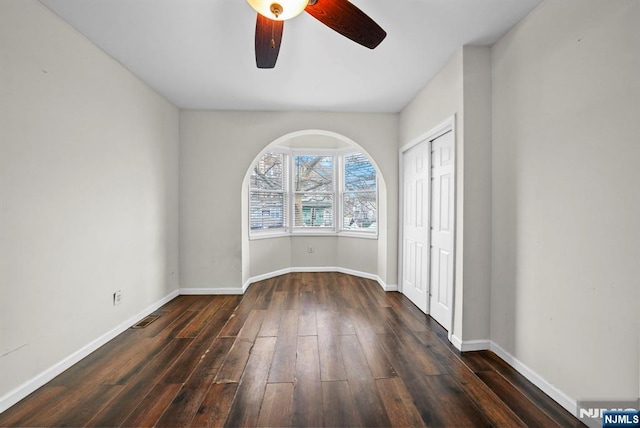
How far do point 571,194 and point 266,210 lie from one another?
3.91 meters

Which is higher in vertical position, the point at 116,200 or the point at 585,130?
the point at 585,130

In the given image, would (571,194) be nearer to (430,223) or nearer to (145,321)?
(430,223)

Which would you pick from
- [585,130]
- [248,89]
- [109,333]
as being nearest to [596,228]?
[585,130]

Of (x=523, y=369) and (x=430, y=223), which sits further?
(x=430, y=223)

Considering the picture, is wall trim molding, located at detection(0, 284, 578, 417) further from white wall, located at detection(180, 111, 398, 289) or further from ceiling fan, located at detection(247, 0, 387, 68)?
ceiling fan, located at detection(247, 0, 387, 68)

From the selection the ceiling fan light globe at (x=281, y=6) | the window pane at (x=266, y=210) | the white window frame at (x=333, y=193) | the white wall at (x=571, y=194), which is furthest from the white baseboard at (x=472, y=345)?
the window pane at (x=266, y=210)

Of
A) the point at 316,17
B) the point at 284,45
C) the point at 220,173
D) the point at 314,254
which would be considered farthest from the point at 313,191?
the point at 316,17

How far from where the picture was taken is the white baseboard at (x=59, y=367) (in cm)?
164

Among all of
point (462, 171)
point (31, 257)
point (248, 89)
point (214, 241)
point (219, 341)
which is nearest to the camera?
point (31, 257)

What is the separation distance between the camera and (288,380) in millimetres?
1887

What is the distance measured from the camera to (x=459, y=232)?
7.67ft

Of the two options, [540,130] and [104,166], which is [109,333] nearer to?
[104,166]

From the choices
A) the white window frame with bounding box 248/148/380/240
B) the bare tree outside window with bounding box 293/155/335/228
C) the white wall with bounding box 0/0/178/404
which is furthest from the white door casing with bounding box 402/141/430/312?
the white wall with bounding box 0/0/178/404

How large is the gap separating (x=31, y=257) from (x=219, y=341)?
145 centimetres
